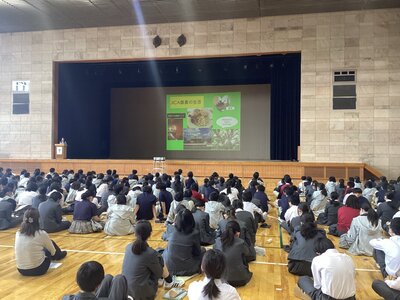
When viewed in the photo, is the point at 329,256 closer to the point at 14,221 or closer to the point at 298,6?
the point at 14,221

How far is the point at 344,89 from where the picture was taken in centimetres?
1284

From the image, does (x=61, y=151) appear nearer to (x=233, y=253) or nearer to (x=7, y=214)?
(x=7, y=214)

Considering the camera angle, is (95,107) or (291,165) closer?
(291,165)

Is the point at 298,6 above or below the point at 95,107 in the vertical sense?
above

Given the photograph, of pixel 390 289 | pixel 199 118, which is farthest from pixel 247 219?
pixel 199 118

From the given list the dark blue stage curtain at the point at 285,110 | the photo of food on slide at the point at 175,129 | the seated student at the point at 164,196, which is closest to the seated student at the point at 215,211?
the seated student at the point at 164,196

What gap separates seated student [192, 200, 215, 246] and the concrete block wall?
8694 millimetres

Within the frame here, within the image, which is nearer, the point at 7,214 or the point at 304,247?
the point at 304,247

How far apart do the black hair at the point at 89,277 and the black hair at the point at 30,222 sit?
6.41 ft

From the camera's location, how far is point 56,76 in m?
15.3

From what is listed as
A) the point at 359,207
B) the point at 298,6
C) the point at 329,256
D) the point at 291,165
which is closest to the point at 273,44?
the point at 298,6

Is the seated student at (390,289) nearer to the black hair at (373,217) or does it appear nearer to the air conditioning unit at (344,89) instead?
the black hair at (373,217)

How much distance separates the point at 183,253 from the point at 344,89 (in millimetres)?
10985

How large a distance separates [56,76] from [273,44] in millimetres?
9415
